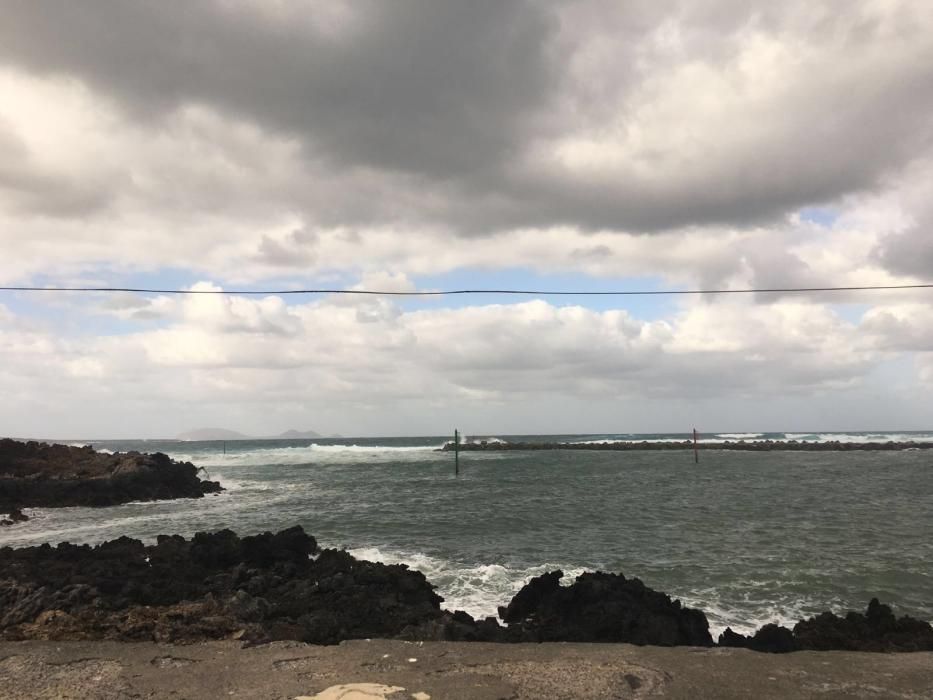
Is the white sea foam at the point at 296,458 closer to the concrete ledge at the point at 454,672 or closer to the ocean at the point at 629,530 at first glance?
the ocean at the point at 629,530

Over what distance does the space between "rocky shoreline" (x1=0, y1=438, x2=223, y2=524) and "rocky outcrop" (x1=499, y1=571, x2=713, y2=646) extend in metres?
24.9

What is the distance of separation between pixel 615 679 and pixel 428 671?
1.73 m

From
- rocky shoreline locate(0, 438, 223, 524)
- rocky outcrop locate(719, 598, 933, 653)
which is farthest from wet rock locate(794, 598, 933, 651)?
rocky shoreline locate(0, 438, 223, 524)

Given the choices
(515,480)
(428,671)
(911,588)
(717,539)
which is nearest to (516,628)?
(428,671)

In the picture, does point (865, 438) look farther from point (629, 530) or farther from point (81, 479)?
point (81, 479)

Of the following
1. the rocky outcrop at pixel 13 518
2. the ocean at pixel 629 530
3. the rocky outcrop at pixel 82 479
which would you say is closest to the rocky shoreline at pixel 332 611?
the ocean at pixel 629 530

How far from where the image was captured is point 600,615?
31.1ft

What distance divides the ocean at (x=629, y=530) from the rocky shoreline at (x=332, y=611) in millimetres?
1657

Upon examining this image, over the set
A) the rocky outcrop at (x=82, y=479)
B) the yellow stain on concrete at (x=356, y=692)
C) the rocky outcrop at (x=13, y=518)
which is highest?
the yellow stain on concrete at (x=356, y=692)

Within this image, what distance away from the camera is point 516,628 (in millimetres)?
9461

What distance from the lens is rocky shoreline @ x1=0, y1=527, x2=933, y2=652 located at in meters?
7.71

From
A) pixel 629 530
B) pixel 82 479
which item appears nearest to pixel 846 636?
pixel 629 530

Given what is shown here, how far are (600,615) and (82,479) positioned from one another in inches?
1379

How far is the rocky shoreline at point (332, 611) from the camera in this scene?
7.71 metres
